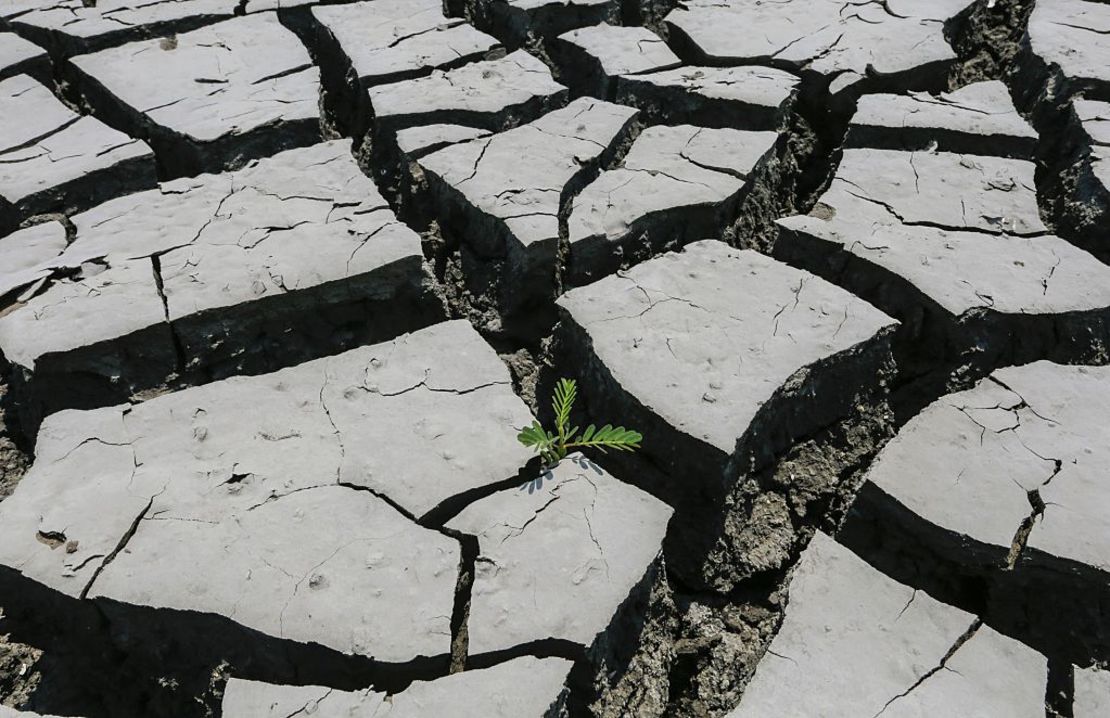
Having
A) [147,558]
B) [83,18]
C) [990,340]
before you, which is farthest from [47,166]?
[990,340]

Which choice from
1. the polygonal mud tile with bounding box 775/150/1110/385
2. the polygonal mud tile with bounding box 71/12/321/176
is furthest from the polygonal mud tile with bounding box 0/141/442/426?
the polygonal mud tile with bounding box 775/150/1110/385

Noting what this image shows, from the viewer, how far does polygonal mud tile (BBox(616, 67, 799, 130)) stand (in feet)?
9.91

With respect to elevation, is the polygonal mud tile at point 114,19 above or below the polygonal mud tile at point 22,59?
above

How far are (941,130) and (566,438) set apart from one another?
1.92 m

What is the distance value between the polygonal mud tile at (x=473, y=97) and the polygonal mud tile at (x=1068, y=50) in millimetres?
1810

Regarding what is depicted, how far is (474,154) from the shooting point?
2777 mm

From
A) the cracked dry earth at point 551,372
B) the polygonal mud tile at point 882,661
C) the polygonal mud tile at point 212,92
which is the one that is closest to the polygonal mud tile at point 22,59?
the cracked dry earth at point 551,372

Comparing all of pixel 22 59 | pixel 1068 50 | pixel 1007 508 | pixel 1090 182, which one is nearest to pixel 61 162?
pixel 22 59

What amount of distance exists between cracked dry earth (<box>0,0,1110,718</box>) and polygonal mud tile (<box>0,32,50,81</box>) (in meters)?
0.02

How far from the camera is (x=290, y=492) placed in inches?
72.6

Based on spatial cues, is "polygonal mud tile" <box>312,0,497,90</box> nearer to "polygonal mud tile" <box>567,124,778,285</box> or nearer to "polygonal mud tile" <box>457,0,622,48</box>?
"polygonal mud tile" <box>457,0,622,48</box>

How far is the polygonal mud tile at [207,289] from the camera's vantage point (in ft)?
7.05

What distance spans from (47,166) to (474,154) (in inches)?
54.2

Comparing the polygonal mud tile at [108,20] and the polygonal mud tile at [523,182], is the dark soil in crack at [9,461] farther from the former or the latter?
the polygonal mud tile at [108,20]
